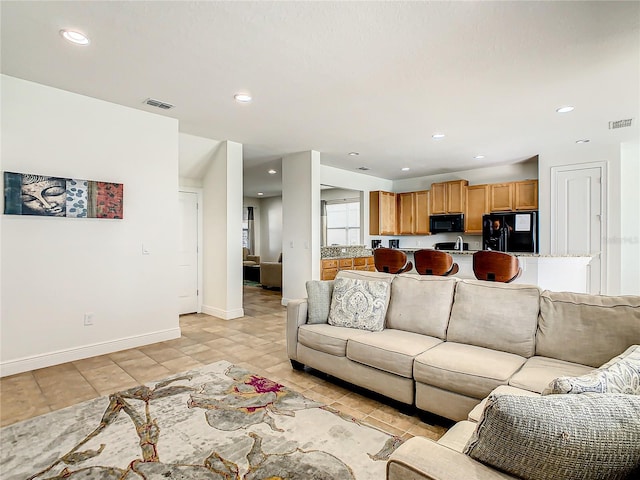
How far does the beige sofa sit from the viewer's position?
2.03 meters

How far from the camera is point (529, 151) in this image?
18.6 feet

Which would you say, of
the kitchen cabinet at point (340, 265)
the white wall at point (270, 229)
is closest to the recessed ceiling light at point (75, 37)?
the kitchen cabinet at point (340, 265)

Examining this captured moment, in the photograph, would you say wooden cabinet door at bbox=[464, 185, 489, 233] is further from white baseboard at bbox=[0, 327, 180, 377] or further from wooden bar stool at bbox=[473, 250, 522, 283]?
white baseboard at bbox=[0, 327, 180, 377]

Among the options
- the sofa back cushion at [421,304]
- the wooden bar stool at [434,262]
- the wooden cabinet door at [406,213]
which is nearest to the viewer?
the sofa back cushion at [421,304]

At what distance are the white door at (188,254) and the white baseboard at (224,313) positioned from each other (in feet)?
0.76

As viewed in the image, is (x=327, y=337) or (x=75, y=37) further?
(x=327, y=337)

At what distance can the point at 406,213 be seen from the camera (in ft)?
26.1

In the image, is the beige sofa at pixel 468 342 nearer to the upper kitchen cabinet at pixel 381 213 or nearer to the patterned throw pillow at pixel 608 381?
the patterned throw pillow at pixel 608 381

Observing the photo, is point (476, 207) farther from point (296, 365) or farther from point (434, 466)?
point (434, 466)

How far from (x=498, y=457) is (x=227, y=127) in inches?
172

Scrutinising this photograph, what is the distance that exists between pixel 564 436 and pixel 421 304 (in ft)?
6.76

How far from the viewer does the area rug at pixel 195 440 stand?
1811mm

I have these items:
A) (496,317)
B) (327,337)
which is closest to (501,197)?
(496,317)

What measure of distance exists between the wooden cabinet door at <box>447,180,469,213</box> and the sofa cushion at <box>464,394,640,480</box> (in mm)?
6575
